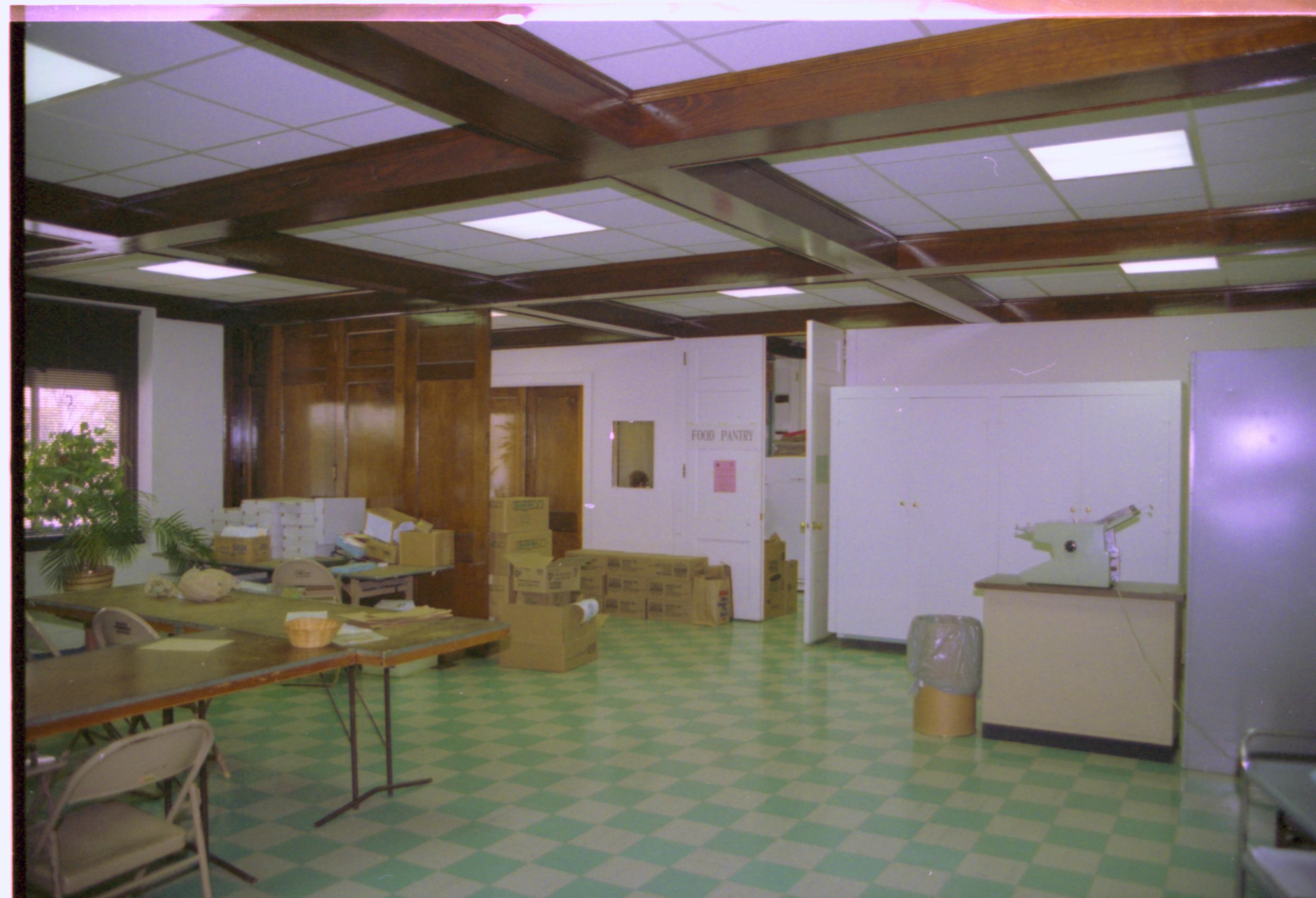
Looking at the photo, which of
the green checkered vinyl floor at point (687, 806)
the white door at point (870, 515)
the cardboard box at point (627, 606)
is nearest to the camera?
the green checkered vinyl floor at point (687, 806)

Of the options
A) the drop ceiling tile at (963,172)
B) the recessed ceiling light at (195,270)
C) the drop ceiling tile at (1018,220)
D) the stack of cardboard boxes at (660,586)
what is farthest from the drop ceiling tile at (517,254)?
the stack of cardboard boxes at (660,586)

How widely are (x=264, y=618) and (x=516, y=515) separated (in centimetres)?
316

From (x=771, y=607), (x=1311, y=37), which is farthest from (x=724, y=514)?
(x=1311, y=37)

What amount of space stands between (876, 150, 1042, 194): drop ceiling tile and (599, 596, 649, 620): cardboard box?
18.6 feet

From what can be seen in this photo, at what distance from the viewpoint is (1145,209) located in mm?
5031

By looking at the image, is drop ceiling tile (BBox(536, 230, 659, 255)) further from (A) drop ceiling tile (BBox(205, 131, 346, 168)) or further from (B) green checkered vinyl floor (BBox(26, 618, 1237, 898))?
(B) green checkered vinyl floor (BBox(26, 618, 1237, 898))

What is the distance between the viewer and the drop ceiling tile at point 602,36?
2.77 meters

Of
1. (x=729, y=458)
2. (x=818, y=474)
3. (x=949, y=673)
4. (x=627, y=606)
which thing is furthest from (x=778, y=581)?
(x=949, y=673)

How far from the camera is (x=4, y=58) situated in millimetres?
1361

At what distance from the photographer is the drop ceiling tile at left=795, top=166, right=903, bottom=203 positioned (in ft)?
14.4

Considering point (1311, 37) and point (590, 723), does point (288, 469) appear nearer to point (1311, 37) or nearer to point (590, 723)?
point (590, 723)

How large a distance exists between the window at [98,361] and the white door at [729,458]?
522 cm

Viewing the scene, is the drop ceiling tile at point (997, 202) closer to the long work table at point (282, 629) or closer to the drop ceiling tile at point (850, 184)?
the drop ceiling tile at point (850, 184)

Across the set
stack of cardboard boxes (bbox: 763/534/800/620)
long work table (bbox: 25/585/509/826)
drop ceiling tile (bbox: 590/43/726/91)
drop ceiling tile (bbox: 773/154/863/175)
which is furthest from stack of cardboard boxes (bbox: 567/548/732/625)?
drop ceiling tile (bbox: 590/43/726/91)
